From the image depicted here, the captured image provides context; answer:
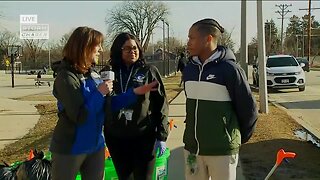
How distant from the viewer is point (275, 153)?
292 inches

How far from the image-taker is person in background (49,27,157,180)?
320 cm

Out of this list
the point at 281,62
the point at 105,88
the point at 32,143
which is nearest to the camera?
the point at 105,88

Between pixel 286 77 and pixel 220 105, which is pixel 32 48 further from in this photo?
pixel 220 105

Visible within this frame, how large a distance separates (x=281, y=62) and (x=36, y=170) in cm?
1970

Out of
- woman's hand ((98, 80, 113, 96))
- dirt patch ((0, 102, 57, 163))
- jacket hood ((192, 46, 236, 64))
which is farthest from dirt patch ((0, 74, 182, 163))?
jacket hood ((192, 46, 236, 64))

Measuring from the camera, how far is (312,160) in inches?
273

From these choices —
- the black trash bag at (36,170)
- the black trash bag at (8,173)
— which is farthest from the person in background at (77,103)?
the black trash bag at (8,173)

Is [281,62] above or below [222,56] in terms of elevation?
above

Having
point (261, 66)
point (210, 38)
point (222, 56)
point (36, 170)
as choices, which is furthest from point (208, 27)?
point (261, 66)

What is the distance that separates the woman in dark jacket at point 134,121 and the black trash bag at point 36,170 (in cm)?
56

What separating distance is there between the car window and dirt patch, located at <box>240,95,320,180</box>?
1182cm

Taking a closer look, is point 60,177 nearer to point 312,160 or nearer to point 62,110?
point 62,110

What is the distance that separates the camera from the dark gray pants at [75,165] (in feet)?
10.8

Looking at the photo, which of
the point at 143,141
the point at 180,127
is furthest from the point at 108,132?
the point at 180,127
